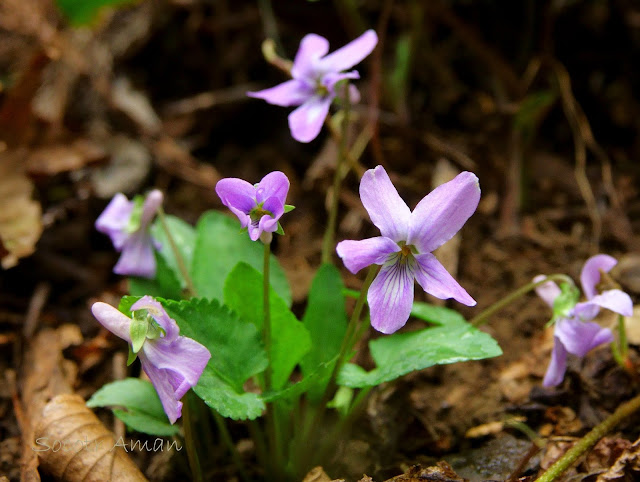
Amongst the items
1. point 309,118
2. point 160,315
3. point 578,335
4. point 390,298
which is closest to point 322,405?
point 390,298

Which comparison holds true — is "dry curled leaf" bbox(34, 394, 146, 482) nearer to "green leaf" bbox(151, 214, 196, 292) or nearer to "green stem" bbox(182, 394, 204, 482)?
"green stem" bbox(182, 394, 204, 482)

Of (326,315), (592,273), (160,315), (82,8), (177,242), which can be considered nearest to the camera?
(160,315)

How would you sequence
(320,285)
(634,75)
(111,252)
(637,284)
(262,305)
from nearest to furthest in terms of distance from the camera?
(262,305) < (320,285) < (637,284) < (111,252) < (634,75)

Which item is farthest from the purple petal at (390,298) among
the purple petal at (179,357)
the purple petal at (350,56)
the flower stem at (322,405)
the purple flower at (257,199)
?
the purple petal at (350,56)

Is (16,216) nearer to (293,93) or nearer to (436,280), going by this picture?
(293,93)

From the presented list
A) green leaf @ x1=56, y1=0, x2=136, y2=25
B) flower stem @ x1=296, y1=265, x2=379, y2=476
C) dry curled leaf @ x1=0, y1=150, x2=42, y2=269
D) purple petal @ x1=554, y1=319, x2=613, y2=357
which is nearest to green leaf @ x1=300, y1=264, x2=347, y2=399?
flower stem @ x1=296, y1=265, x2=379, y2=476

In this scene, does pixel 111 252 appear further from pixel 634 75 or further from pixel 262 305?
pixel 634 75

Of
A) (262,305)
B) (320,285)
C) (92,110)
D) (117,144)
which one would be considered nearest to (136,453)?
(262,305)
